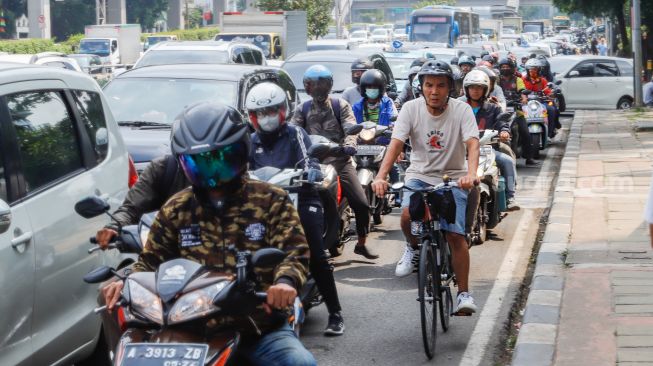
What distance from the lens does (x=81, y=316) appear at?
619 centimetres

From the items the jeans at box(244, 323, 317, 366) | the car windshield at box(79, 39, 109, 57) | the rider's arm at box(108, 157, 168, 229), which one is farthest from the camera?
the car windshield at box(79, 39, 109, 57)

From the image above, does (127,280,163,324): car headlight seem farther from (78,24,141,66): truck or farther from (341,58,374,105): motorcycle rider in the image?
(78,24,141,66): truck

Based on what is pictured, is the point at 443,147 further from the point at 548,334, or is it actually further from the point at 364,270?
the point at 364,270

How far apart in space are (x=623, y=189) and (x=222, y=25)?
1021 inches

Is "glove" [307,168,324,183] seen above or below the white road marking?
above

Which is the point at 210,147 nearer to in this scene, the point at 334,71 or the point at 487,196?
the point at 487,196

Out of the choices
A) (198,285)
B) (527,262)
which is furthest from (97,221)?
(527,262)

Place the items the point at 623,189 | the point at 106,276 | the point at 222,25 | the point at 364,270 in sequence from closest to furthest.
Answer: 1. the point at 106,276
2. the point at 364,270
3. the point at 623,189
4. the point at 222,25

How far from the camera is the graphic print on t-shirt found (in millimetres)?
7969

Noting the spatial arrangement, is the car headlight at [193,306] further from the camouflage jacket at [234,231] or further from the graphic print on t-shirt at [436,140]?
the graphic print on t-shirt at [436,140]

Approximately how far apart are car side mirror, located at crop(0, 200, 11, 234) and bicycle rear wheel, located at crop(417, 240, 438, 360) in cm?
257

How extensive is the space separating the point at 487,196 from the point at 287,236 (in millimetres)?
7242

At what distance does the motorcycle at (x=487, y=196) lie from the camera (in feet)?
36.9

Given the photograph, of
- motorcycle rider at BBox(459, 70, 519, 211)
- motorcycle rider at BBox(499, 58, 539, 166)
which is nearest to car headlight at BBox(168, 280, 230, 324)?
motorcycle rider at BBox(459, 70, 519, 211)
